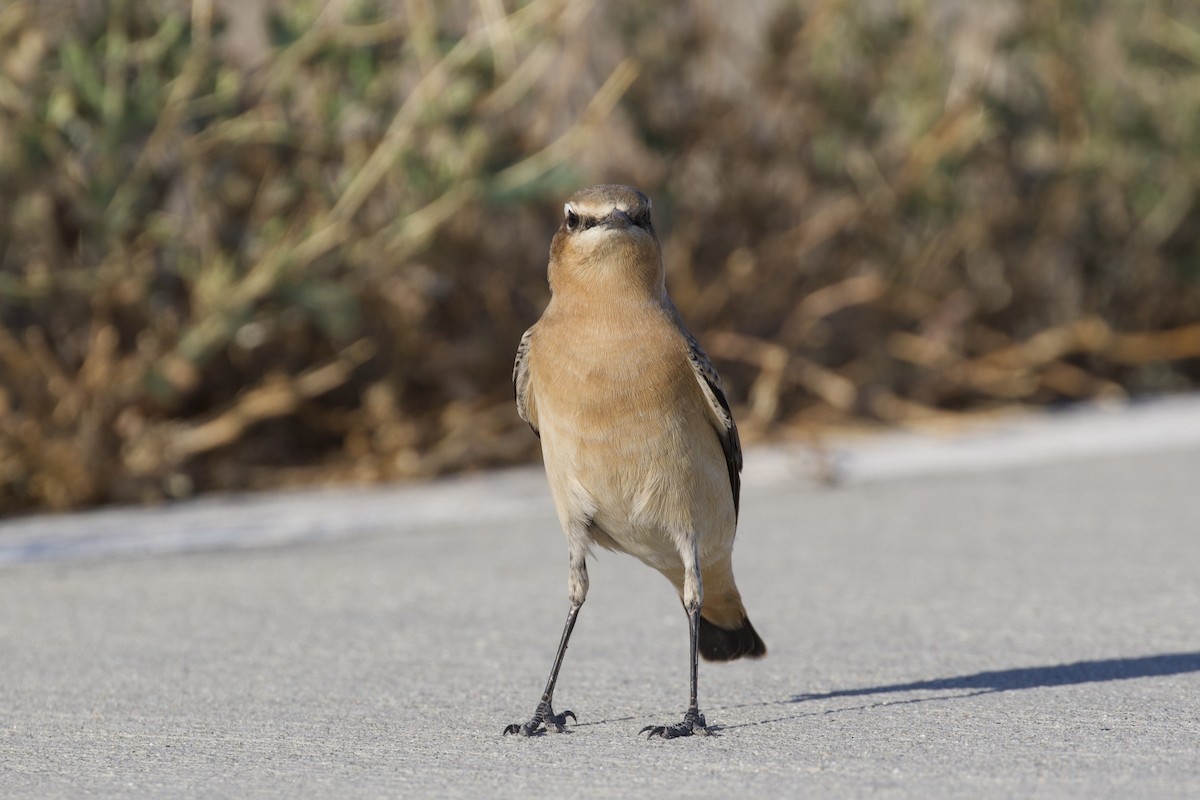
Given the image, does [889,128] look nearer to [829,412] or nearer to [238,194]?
[829,412]

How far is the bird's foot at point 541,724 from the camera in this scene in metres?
4.05

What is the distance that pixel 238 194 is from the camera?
7609 millimetres

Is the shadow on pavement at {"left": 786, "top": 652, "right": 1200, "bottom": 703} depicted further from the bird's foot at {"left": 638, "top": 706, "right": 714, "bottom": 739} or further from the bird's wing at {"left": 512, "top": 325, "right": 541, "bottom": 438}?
the bird's wing at {"left": 512, "top": 325, "right": 541, "bottom": 438}

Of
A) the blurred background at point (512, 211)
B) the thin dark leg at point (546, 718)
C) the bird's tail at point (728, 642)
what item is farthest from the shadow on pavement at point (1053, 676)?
the blurred background at point (512, 211)

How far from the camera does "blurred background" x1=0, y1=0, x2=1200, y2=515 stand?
7.02 m

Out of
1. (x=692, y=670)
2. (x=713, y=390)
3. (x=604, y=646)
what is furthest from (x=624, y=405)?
(x=604, y=646)

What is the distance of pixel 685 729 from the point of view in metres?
4.02

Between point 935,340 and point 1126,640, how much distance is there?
429cm

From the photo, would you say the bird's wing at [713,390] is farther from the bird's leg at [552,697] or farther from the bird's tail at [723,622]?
the bird's leg at [552,697]

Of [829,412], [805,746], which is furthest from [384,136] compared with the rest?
[805,746]

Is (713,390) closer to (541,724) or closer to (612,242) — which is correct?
(612,242)

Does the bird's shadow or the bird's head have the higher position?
the bird's head

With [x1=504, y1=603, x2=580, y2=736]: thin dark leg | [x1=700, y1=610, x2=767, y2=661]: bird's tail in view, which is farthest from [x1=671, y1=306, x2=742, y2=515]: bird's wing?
[x1=504, y1=603, x2=580, y2=736]: thin dark leg

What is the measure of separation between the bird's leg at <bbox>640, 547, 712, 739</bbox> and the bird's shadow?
24cm
